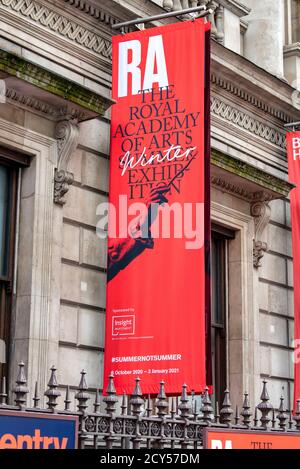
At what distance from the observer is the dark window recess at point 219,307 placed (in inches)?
683

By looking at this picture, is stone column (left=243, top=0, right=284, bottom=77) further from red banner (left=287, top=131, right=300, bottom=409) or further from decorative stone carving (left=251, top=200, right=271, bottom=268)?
decorative stone carving (left=251, top=200, right=271, bottom=268)

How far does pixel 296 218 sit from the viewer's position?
18.2 meters

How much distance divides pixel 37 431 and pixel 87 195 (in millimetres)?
6589

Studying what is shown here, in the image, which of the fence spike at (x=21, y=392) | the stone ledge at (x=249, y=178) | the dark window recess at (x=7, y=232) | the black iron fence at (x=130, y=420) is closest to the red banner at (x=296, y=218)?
the stone ledge at (x=249, y=178)

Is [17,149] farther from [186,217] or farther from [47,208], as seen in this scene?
[186,217]

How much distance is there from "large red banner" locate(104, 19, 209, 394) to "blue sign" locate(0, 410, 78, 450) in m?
4.48

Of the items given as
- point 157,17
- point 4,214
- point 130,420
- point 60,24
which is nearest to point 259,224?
point 157,17

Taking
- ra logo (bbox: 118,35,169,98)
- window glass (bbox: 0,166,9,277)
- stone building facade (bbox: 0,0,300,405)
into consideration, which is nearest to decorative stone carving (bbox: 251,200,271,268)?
stone building facade (bbox: 0,0,300,405)

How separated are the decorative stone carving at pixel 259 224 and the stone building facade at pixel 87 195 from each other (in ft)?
0.08

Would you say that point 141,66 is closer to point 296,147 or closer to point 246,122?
point 246,122

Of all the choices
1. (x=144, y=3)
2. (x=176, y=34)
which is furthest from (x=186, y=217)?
(x=144, y=3)

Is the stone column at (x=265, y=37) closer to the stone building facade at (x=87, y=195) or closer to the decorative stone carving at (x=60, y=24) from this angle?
the stone building facade at (x=87, y=195)

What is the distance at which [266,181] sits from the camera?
17562mm

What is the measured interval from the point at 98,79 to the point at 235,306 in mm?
4776
